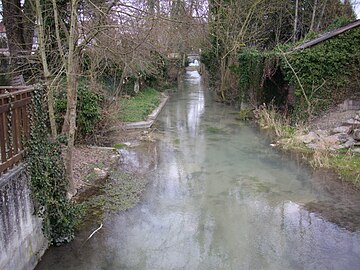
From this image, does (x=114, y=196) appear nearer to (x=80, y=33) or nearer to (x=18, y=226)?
(x=18, y=226)

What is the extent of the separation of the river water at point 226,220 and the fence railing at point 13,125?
1.50m

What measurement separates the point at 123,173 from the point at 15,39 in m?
7.22

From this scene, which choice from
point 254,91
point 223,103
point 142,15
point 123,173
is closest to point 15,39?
point 123,173

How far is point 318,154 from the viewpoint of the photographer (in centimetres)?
891

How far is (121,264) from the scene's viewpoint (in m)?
4.58

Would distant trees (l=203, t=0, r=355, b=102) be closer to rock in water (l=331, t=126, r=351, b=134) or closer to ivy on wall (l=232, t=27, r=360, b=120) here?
ivy on wall (l=232, t=27, r=360, b=120)

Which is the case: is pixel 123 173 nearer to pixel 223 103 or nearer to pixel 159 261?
→ pixel 159 261

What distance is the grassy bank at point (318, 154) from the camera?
8.00 m

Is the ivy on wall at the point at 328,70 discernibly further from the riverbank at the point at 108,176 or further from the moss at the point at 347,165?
the riverbank at the point at 108,176

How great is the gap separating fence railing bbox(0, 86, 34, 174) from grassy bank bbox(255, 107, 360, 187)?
639 cm

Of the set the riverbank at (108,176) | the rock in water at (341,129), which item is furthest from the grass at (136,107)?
the rock in water at (341,129)

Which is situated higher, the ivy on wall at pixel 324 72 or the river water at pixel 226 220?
the ivy on wall at pixel 324 72

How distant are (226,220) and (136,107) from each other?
10963 mm

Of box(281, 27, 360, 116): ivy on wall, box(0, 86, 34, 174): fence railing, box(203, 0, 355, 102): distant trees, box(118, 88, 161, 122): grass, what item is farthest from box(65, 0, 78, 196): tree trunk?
box(203, 0, 355, 102): distant trees
